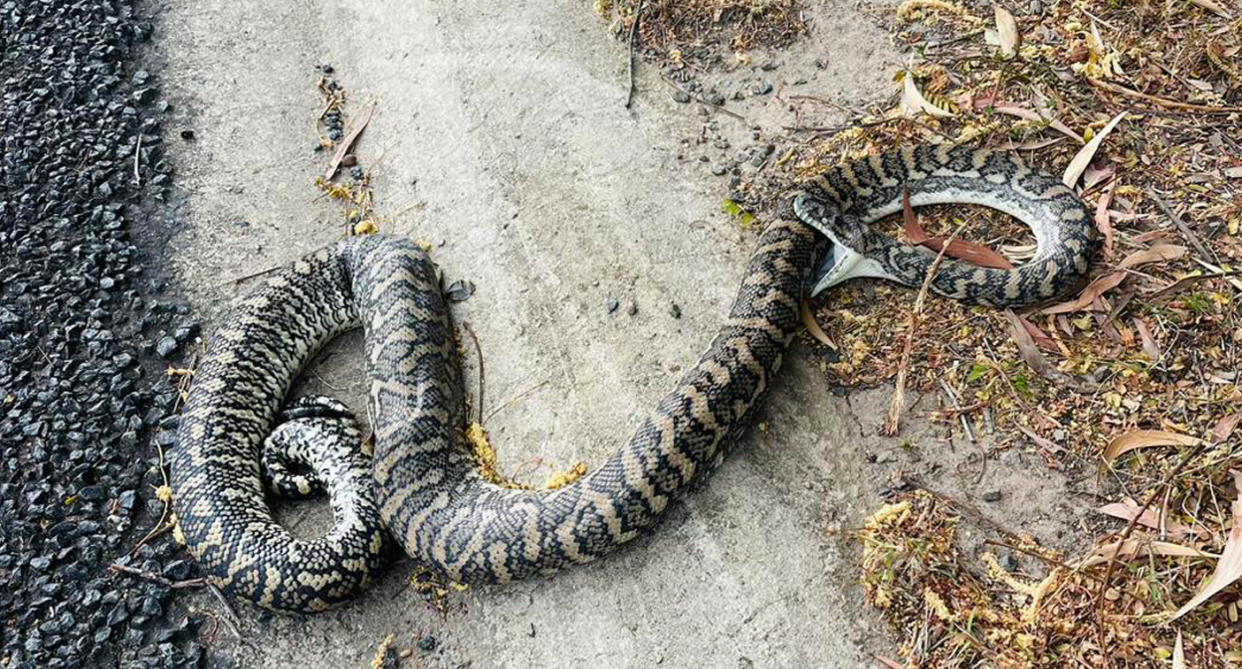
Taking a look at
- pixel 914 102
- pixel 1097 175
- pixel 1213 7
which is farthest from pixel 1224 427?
pixel 1213 7

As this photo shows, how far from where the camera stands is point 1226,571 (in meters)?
4.30

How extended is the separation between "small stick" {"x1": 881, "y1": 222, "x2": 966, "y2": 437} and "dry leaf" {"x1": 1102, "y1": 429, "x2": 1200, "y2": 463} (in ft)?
3.52

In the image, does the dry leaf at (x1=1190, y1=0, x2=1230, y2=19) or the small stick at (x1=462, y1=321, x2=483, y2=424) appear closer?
the small stick at (x1=462, y1=321, x2=483, y2=424)

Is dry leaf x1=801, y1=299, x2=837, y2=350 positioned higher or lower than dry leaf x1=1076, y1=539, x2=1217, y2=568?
lower

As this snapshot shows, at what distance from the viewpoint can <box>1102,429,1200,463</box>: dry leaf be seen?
485 cm

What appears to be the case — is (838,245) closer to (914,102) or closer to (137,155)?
(914,102)

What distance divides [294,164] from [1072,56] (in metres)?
6.06

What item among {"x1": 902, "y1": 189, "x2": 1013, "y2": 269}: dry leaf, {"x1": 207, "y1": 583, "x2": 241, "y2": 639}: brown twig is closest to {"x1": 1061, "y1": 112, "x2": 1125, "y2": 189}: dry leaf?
{"x1": 902, "y1": 189, "x2": 1013, "y2": 269}: dry leaf

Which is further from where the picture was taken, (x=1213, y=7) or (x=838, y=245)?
(x=1213, y=7)

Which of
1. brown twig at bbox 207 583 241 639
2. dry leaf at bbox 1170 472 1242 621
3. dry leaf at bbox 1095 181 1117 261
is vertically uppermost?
dry leaf at bbox 1095 181 1117 261

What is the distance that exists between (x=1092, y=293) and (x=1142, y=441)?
1.08 m

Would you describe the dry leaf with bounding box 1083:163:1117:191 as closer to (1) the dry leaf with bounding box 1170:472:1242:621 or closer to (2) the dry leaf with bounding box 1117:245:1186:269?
(2) the dry leaf with bounding box 1117:245:1186:269

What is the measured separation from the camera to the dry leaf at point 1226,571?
428 cm

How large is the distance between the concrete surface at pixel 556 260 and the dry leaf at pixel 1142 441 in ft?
1.58
